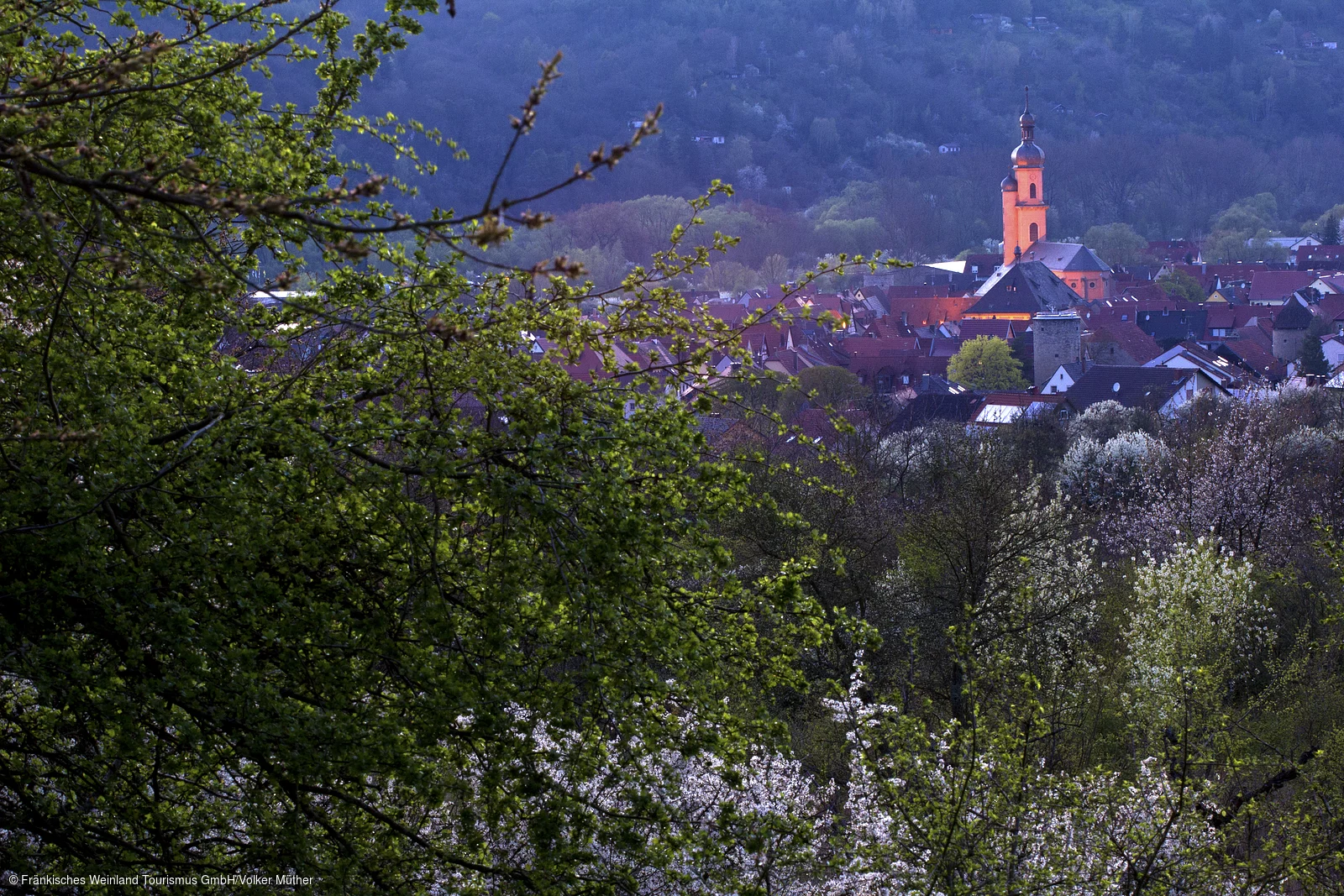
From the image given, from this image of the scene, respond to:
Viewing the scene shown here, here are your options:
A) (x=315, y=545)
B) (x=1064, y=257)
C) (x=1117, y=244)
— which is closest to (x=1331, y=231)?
(x=1117, y=244)

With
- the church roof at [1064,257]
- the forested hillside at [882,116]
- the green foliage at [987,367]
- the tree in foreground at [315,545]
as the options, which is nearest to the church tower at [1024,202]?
the church roof at [1064,257]

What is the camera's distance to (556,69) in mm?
2695

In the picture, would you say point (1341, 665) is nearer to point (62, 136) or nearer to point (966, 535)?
point (966, 535)

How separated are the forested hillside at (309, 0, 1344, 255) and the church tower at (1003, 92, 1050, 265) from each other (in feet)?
42.7

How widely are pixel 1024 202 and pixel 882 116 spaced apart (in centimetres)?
5236

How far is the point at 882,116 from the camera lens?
582 ft

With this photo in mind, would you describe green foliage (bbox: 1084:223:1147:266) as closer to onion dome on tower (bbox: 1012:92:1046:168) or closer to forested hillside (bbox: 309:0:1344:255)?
forested hillside (bbox: 309:0:1344:255)

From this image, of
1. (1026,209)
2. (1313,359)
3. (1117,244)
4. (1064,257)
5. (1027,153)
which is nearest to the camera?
(1313,359)

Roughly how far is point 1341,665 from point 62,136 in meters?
18.2

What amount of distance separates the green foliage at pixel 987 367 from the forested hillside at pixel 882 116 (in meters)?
46.0

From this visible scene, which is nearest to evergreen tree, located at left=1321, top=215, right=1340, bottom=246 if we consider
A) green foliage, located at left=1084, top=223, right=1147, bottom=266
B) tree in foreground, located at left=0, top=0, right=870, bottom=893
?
green foliage, located at left=1084, top=223, right=1147, bottom=266

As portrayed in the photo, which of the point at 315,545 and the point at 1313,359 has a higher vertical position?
the point at 1313,359

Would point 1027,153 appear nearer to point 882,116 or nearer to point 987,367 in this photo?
point 882,116

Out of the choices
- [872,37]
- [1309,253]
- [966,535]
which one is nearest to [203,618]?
[966,535]
